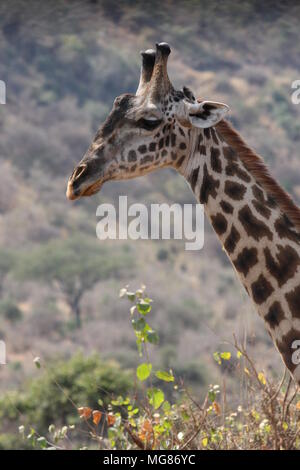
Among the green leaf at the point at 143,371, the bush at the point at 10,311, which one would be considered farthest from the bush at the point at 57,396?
the bush at the point at 10,311

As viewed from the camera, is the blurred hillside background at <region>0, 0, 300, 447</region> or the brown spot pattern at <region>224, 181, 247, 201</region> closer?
the brown spot pattern at <region>224, 181, 247, 201</region>

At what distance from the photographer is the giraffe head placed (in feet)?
18.8

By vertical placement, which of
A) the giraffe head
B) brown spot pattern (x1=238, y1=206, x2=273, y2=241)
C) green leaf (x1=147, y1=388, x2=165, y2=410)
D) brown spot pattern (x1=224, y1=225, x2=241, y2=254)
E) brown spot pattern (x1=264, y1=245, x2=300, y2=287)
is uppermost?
the giraffe head

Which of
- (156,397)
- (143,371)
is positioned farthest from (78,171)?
(156,397)

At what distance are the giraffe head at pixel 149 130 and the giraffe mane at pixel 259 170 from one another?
23 centimetres

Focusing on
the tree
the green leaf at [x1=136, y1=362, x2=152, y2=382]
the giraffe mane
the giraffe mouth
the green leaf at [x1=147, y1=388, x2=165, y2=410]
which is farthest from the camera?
the tree

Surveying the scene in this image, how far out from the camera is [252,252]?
5809 mm

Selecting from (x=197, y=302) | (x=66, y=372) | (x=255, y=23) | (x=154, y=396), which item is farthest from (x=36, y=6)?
(x=154, y=396)

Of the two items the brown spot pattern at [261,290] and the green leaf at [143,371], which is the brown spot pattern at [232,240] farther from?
the green leaf at [143,371]

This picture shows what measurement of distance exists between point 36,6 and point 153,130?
92.1 feet

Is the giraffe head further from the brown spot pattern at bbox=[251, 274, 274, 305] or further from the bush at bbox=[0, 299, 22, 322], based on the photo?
the bush at bbox=[0, 299, 22, 322]

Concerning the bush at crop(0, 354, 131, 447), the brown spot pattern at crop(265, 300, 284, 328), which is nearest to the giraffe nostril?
the brown spot pattern at crop(265, 300, 284, 328)

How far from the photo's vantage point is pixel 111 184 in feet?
132
